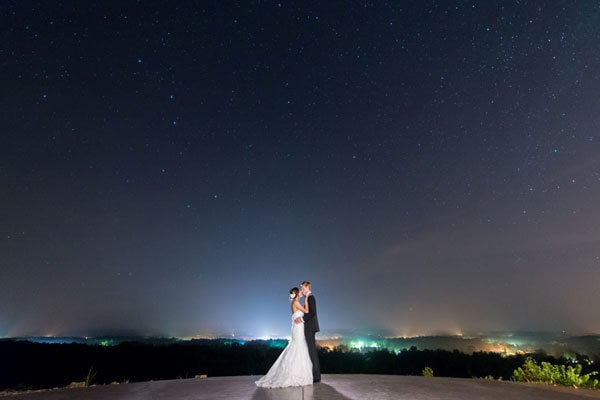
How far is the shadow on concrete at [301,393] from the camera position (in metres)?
6.84

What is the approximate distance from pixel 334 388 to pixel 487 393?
3.06 meters

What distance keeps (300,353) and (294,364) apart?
1.00 ft

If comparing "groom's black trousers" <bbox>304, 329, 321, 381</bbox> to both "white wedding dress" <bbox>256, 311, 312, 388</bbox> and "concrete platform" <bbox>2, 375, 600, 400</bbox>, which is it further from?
"concrete platform" <bbox>2, 375, 600, 400</bbox>

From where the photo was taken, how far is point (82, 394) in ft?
24.3

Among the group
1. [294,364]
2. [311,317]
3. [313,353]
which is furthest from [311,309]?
[294,364]

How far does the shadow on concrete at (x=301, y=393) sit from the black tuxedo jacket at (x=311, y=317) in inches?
55.3

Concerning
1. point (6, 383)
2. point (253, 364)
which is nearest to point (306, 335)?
point (253, 364)

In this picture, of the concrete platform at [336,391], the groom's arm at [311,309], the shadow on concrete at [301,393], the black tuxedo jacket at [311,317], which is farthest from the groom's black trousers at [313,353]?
the shadow on concrete at [301,393]

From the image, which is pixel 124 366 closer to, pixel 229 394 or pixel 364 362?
pixel 364 362

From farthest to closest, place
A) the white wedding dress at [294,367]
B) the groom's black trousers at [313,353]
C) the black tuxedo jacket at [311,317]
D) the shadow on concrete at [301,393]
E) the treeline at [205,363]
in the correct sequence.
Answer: the treeline at [205,363]
the black tuxedo jacket at [311,317]
the groom's black trousers at [313,353]
the white wedding dress at [294,367]
the shadow on concrete at [301,393]

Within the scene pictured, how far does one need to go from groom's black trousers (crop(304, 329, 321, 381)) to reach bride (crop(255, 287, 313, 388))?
85 mm

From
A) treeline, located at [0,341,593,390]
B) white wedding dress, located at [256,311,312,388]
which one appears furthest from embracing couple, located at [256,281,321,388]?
treeline, located at [0,341,593,390]

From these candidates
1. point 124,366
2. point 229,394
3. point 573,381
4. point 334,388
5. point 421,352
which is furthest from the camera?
point 421,352

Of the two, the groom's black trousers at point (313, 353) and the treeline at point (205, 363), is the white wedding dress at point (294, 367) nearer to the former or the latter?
the groom's black trousers at point (313, 353)
